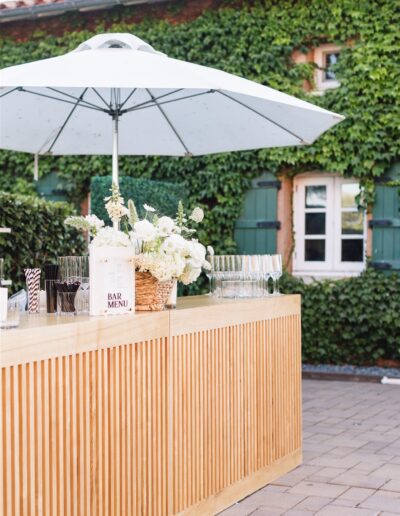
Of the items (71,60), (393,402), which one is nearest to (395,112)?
(393,402)

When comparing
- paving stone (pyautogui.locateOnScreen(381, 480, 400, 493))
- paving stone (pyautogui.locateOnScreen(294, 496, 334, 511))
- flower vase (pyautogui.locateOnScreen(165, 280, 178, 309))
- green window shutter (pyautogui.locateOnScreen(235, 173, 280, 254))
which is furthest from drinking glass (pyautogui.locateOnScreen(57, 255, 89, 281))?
green window shutter (pyautogui.locateOnScreen(235, 173, 280, 254))

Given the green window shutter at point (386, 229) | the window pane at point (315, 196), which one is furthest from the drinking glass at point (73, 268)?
the window pane at point (315, 196)

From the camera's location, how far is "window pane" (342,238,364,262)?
995cm

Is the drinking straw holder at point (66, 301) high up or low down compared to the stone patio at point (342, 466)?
up

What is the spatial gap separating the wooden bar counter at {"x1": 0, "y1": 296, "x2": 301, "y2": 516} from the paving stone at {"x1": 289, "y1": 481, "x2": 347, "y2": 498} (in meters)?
0.19

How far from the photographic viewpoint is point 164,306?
412 cm

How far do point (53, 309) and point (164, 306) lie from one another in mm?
591

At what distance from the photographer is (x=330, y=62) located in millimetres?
10031

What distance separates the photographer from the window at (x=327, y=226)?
9969 mm

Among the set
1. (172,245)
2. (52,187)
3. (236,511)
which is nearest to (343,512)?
(236,511)

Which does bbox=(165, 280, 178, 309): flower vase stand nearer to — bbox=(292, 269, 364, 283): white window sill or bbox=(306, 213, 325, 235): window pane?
bbox=(292, 269, 364, 283): white window sill

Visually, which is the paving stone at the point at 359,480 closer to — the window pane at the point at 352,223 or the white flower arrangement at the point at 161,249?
the white flower arrangement at the point at 161,249

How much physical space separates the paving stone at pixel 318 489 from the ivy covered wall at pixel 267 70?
5.34 metres

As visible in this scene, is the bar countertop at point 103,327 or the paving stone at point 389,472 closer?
the bar countertop at point 103,327
